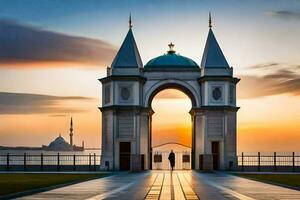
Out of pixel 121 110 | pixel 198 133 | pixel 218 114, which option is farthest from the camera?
pixel 198 133

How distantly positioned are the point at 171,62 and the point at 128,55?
414cm

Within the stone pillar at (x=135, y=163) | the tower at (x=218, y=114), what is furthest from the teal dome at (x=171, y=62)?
the stone pillar at (x=135, y=163)

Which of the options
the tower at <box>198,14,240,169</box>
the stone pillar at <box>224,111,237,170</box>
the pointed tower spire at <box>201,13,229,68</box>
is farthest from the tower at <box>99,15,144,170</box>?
the stone pillar at <box>224,111,237,170</box>

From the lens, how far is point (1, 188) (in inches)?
1225

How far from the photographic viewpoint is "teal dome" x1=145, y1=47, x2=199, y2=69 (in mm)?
65250

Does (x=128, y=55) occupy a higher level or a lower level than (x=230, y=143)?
higher

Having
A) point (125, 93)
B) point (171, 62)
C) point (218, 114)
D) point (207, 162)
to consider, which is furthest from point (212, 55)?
point (207, 162)

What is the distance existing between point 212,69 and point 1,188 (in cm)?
3616

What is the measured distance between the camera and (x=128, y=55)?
6588 centimetres

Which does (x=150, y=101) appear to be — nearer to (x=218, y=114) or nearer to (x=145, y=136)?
(x=145, y=136)

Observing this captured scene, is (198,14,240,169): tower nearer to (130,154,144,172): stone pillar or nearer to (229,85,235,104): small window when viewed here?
(229,85,235,104): small window

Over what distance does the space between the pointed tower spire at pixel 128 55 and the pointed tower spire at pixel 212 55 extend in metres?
6.33

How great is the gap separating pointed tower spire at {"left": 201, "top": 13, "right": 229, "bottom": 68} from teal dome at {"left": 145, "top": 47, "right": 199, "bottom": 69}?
1281 millimetres

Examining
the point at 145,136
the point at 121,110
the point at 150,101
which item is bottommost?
the point at 145,136
